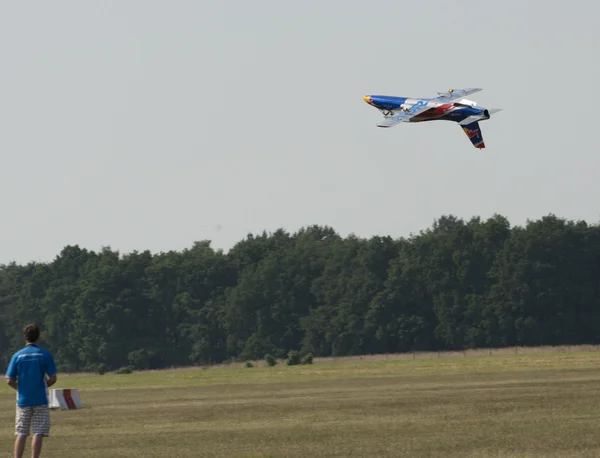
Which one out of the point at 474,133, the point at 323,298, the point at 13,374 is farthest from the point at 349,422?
the point at 323,298

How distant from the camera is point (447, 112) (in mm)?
46938

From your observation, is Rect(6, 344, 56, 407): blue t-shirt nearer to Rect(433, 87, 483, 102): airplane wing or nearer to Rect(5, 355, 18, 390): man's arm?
Rect(5, 355, 18, 390): man's arm

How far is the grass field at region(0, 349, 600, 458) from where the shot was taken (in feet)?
84.3

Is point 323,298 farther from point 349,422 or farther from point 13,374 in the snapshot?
point 13,374

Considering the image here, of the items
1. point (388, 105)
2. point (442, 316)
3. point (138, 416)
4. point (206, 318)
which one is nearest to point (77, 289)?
point (206, 318)

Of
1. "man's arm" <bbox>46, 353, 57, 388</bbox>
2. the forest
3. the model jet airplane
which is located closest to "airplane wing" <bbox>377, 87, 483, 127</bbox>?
the model jet airplane

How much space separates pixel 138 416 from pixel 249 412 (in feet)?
10.8

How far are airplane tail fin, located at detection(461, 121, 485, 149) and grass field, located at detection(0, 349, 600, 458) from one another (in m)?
8.60

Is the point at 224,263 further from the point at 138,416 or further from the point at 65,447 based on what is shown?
the point at 65,447

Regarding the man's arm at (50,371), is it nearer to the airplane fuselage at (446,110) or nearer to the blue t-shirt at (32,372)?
the blue t-shirt at (32,372)

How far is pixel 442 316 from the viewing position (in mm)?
133625

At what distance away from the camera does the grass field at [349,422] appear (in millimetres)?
25703

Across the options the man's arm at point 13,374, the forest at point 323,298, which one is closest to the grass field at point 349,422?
the man's arm at point 13,374

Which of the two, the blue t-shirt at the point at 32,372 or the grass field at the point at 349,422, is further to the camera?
the grass field at the point at 349,422
